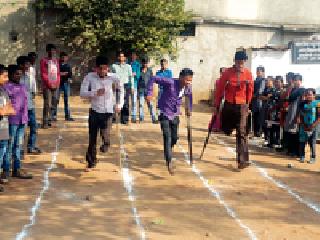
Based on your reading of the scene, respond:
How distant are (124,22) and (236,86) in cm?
1195

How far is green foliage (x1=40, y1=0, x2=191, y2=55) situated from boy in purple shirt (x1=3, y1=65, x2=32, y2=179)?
12319mm

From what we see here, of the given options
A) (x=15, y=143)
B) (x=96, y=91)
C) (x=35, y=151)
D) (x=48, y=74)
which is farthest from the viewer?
(x=48, y=74)

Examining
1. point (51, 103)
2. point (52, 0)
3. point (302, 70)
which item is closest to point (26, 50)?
point (52, 0)

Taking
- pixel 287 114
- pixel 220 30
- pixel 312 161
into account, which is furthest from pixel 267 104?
pixel 220 30

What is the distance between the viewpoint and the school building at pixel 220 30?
22.6 meters

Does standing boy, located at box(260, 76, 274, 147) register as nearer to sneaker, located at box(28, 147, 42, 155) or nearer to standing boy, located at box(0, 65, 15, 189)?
sneaker, located at box(28, 147, 42, 155)

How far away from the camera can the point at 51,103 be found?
45.0 ft

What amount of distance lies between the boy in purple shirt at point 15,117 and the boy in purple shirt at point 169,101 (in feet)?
7.42

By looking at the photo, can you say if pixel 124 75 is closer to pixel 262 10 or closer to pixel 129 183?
pixel 129 183

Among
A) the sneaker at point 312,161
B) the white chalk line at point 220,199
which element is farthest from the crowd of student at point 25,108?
the sneaker at point 312,161

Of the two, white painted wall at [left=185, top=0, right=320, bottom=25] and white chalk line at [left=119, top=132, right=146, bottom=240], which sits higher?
white painted wall at [left=185, top=0, right=320, bottom=25]

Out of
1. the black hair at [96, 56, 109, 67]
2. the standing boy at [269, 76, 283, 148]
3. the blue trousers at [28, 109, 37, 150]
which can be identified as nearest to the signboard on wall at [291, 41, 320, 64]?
the standing boy at [269, 76, 283, 148]

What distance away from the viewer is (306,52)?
57.1 feet

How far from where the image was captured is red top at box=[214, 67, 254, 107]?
9.96 m
